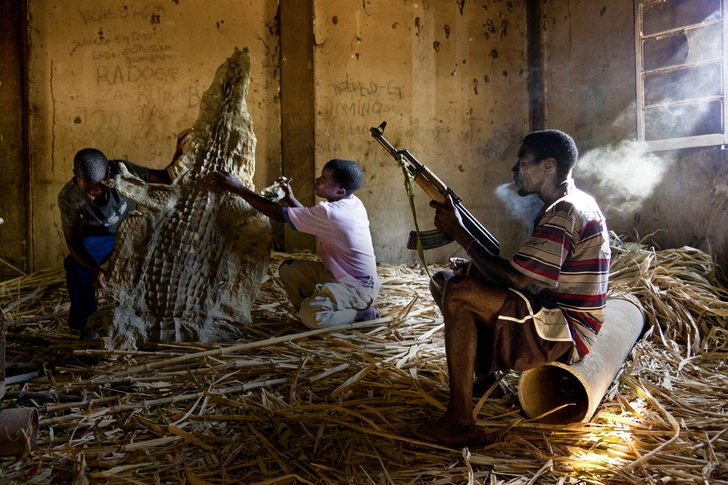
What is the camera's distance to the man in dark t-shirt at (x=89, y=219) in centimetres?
390

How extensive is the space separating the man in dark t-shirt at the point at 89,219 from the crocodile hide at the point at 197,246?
0.70ft

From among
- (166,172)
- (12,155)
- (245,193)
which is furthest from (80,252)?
(12,155)

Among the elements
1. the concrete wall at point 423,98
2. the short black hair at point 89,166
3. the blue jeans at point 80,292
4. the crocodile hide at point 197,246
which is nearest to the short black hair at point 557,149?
the crocodile hide at point 197,246

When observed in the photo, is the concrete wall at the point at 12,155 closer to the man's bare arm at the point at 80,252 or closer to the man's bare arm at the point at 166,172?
the man's bare arm at the point at 80,252

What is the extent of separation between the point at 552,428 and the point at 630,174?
14.1 ft

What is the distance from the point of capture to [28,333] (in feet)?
13.7

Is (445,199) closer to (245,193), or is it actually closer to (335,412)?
(335,412)

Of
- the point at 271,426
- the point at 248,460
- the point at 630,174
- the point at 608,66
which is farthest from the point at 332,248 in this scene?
the point at 608,66

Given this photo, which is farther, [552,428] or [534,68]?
[534,68]

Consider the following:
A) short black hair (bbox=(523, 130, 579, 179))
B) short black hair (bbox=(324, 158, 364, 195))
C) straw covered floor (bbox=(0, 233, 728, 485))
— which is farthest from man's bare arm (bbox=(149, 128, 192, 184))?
short black hair (bbox=(523, 130, 579, 179))

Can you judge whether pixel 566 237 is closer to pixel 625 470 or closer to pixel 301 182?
pixel 625 470

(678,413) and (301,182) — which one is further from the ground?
(301,182)

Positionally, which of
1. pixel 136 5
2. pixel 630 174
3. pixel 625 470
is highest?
pixel 136 5

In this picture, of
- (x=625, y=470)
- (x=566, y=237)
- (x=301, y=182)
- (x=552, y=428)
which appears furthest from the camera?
(x=301, y=182)
